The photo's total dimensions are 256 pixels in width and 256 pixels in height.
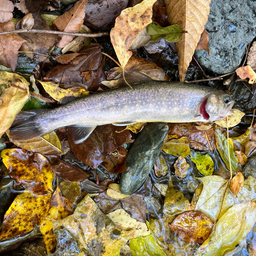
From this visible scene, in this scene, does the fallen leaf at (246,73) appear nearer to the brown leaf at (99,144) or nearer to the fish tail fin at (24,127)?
the brown leaf at (99,144)

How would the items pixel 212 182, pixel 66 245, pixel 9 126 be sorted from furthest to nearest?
pixel 212 182 → pixel 66 245 → pixel 9 126

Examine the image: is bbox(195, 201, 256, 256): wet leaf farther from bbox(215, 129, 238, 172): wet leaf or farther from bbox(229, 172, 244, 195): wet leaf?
bbox(215, 129, 238, 172): wet leaf

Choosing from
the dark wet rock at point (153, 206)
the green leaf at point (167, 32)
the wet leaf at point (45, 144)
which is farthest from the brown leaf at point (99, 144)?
the green leaf at point (167, 32)

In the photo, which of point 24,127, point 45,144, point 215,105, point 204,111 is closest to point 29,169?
point 45,144

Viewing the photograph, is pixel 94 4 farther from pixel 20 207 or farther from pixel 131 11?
pixel 20 207

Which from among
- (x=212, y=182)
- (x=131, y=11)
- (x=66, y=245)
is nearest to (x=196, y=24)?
(x=131, y=11)

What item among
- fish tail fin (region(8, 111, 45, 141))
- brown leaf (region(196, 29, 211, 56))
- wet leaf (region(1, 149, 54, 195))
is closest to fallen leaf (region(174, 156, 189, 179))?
brown leaf (region(196, 29, 211, 56))
